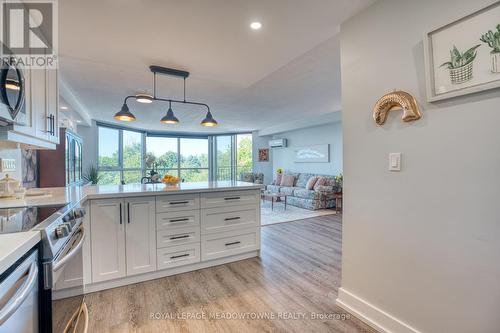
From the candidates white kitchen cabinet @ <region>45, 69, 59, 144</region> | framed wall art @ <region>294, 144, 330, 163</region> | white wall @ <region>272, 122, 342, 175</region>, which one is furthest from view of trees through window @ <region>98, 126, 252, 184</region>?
white kitchen cabinet @ <region>45, 69, 59, 144</region>

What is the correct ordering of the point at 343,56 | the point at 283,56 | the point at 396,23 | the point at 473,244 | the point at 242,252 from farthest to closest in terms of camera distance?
the point at 242,252 → the point at 283,56 → the point at 343,56 → the point at 396,23 → the point at 473,244

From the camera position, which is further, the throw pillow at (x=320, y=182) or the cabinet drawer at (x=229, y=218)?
the throw pillow at (x=320, y=182)

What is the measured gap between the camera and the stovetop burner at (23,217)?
1096mm

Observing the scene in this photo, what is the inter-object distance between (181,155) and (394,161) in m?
8.38

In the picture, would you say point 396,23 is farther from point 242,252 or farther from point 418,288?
point 242,252

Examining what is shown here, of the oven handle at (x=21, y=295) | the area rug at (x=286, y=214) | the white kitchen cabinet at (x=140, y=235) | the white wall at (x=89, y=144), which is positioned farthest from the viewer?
the white wall at (x=89, y=144)

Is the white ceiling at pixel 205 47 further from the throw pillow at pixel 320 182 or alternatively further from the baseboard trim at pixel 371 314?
the throw pillow at pixel 320 182

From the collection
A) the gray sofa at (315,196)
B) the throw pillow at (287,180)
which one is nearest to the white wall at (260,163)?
the throw pillow at (287,180)

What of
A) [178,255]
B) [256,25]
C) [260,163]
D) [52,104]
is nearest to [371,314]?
[178,255]

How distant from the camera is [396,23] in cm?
159

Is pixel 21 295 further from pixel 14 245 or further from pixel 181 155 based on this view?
pixel 181 155

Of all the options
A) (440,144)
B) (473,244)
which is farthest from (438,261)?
(440,144)

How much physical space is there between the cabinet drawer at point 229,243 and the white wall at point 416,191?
126 centimetres

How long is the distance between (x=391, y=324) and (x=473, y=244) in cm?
80
